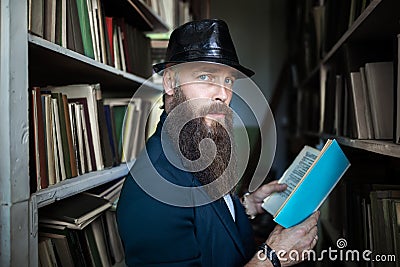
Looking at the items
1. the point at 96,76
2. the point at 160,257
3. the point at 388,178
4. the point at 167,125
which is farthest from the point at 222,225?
the point at 96,76

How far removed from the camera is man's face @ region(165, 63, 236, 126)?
104 cm

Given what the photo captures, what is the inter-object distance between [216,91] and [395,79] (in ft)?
1.46

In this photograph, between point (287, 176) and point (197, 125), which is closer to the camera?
point (197, 125)

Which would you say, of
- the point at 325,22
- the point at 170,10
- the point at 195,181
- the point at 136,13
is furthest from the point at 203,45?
the point at 170,10

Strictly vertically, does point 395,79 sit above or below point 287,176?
above

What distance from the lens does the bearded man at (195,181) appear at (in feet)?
2.93

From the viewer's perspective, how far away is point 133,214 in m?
0.89

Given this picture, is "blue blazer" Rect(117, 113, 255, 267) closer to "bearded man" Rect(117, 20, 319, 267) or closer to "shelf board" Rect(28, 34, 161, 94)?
"bearded man" Rect(117, 20, 319, 267)

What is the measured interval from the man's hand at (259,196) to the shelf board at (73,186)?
1.61 feet

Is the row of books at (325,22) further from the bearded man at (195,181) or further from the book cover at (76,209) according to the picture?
the book cover at (76,209)

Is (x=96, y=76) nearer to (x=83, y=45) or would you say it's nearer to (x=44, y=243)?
(x=83, y=45)

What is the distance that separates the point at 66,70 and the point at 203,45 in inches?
19.8

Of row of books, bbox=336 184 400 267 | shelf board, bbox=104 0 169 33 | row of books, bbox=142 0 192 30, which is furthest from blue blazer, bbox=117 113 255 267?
row of books, bbox=142 0 192 30

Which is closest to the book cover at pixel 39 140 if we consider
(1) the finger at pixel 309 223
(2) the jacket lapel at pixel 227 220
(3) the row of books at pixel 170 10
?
(2) the jacket lapel at pixel 227 220
